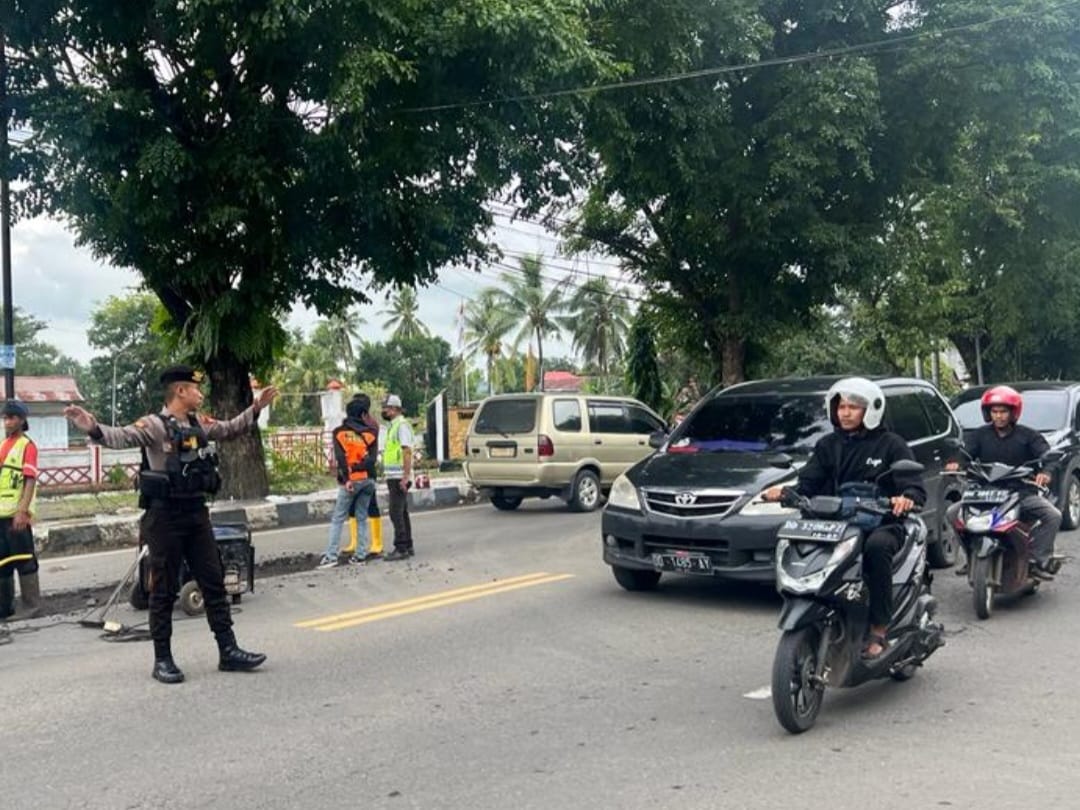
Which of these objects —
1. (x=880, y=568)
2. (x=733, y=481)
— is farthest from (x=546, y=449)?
(x=880, y=568)

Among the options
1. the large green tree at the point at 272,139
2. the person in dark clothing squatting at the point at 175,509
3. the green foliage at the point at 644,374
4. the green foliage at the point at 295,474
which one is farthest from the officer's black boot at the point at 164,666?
the green foliage at the point at 644,374

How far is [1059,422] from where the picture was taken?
40.4 ft

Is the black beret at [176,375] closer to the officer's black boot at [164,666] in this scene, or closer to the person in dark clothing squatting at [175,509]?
the person in dark clothing squatting at [175,509]

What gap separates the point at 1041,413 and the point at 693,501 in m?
6.88

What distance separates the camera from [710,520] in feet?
24.9

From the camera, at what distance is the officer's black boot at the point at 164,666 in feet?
20.3

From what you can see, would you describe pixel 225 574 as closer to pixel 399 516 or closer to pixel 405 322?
pixel 399 516

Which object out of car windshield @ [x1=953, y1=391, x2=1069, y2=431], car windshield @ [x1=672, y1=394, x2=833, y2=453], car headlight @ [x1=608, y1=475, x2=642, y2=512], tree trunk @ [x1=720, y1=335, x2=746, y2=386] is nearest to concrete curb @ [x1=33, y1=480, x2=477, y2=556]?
car headlight @ [x1=608, y1=475, x2=642, y2=512]

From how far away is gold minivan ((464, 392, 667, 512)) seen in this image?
15.2 m

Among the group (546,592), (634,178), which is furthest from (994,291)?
(546,592)

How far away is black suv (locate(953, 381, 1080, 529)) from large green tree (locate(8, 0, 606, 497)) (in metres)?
6.71

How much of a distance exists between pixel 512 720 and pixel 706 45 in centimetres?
1448

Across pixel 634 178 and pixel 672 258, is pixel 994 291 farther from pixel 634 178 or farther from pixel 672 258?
pixel 634 178

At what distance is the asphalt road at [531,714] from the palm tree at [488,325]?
4683cm
